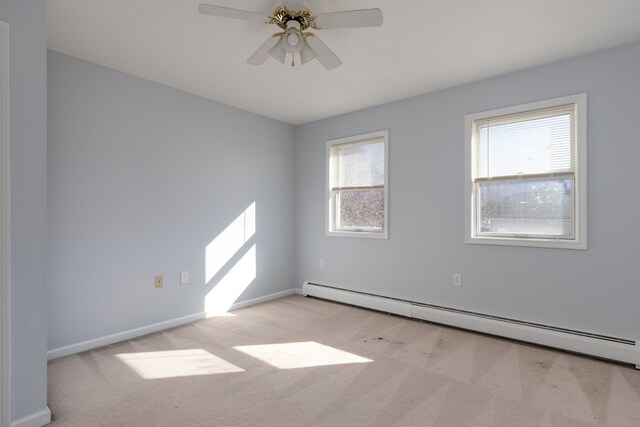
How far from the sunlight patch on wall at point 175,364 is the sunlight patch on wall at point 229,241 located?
113 cm

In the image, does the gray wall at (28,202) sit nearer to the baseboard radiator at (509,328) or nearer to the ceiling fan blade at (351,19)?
the ceiling fan blade at (351,19)

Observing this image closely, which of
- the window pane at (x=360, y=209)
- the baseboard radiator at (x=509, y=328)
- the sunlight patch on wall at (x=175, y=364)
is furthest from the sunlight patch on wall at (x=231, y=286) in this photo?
the window pane at (x=360, y=209)

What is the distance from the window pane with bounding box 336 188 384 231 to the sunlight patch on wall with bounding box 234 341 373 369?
180 cm

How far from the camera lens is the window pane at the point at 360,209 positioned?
4238mm

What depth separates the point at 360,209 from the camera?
443 centimetres

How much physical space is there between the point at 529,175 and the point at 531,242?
2.05 ft

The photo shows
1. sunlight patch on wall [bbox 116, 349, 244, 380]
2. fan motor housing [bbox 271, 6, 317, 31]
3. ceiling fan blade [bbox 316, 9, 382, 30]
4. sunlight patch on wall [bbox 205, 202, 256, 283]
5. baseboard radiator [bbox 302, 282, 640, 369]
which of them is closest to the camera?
ceiling fan blade [bbox 316, 9, 382, 30]

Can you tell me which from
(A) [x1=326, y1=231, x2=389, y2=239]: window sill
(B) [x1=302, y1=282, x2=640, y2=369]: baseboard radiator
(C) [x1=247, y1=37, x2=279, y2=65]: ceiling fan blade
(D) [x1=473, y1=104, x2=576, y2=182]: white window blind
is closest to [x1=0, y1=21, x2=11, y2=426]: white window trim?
(C) [x1=247, y1=37, x2=279, y2=65]: ceiling fan blade

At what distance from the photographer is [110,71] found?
3037mm

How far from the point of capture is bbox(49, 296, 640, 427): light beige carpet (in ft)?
6.41

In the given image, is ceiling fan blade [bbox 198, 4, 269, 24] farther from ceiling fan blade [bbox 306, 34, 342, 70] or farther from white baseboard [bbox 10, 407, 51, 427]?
white baseboard [bbox 10, 407, 51, 427]

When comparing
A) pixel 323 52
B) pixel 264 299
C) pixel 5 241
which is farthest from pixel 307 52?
pixel 264 299

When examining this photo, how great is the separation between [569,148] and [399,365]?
2.38m

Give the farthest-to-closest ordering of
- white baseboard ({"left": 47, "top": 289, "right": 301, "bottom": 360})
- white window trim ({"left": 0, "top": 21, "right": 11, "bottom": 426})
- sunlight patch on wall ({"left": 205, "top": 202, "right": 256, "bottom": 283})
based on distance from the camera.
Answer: sunlight patch on wall ({"left": 205, "top": 202, "right": 256, "bottom": 283}), white baseboard ({"left": 47, "top": 289, "right": 301, "bottom": 360}), white window trim ({"left": 0, "top": 21, "right": 11, "bottom": 426})
